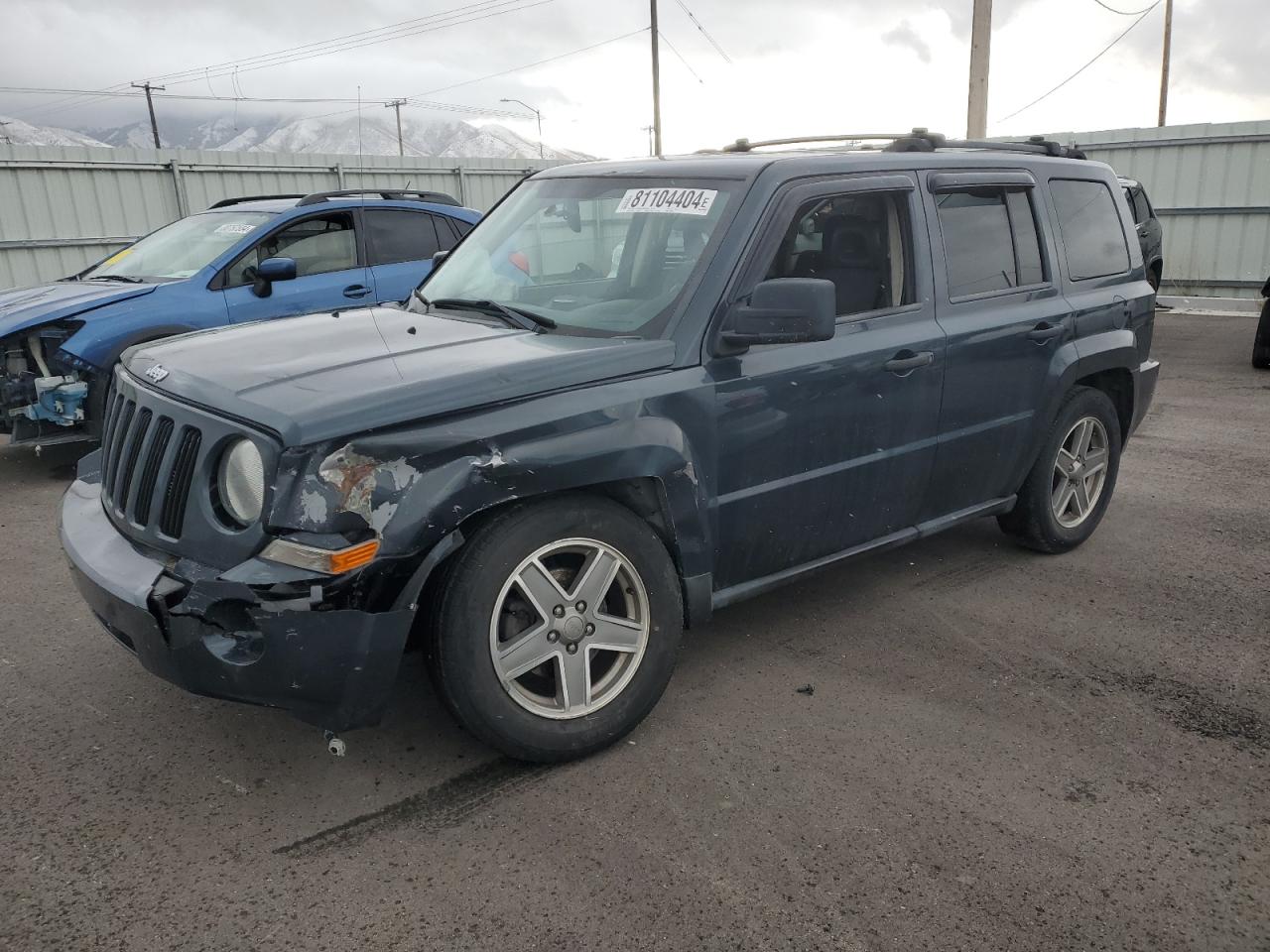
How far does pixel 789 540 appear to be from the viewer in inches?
150

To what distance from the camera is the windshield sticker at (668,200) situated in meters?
3.70

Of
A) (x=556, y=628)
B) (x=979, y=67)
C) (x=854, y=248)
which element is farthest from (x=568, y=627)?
(x=979, y=67)

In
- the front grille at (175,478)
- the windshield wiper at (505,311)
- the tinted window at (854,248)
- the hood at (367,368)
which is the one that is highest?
the tinted window at (854,248)

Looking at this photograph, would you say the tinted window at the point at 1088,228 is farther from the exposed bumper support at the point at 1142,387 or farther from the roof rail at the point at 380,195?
the roof rail at the point at 380,195

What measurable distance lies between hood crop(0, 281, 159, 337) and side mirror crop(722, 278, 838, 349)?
503 cm

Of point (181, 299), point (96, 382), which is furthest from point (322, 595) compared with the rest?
point (181, 299)

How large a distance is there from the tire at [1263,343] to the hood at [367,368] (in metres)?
9.43

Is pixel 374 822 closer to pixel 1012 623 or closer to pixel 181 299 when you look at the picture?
pixel 1012 623

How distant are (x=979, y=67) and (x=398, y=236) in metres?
8.58

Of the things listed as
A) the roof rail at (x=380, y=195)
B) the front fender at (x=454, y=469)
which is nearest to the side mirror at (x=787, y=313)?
the front fender at (x=454, y=469)

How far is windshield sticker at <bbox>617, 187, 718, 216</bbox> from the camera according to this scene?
12.1ft

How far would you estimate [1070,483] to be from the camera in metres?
5.17

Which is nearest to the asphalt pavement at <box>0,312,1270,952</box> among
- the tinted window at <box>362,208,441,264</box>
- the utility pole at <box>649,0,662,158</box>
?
the tinted window at <box>362,208,441,264</box>

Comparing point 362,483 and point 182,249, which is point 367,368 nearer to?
point 362,483
